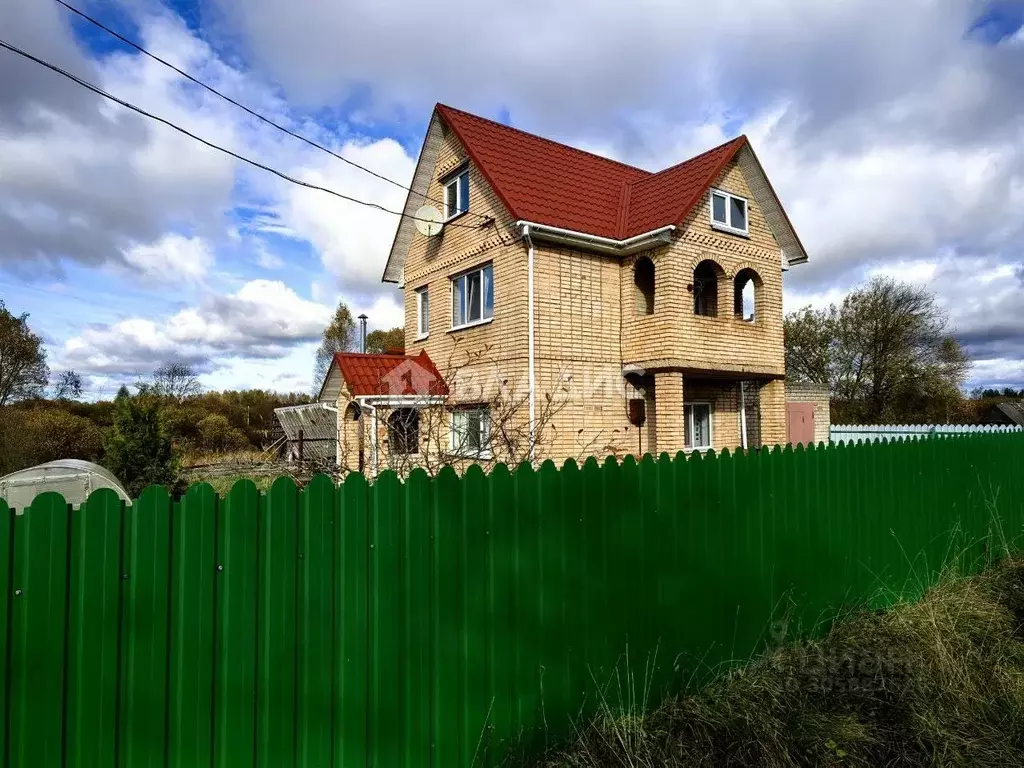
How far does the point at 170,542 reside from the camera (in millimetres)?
2213

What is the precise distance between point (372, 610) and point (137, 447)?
38.1ft

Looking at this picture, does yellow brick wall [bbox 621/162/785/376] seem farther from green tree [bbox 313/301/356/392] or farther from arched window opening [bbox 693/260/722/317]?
green tree [bbox 313/301/356/392]

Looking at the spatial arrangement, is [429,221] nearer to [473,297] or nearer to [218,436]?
[473,297]

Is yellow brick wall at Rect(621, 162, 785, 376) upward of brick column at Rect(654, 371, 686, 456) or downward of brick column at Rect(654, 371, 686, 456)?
upward

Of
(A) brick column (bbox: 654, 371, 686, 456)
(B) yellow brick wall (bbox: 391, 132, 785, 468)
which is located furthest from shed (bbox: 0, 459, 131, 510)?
(A) brick column (bbox: 654, 371, 686, 456)

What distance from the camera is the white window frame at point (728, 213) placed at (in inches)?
517

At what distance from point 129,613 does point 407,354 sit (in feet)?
43.7

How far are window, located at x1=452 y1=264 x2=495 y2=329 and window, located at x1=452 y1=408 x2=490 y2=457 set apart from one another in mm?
2064

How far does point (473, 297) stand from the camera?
1348cm

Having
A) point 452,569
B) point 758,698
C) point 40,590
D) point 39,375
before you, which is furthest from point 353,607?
point 39,375

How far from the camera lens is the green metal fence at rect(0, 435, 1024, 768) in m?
2.06

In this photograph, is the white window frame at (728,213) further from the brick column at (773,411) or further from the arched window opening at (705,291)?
the brick column at (773,411)

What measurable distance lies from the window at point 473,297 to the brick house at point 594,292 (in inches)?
1.7

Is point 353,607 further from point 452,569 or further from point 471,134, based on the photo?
point 471,134
